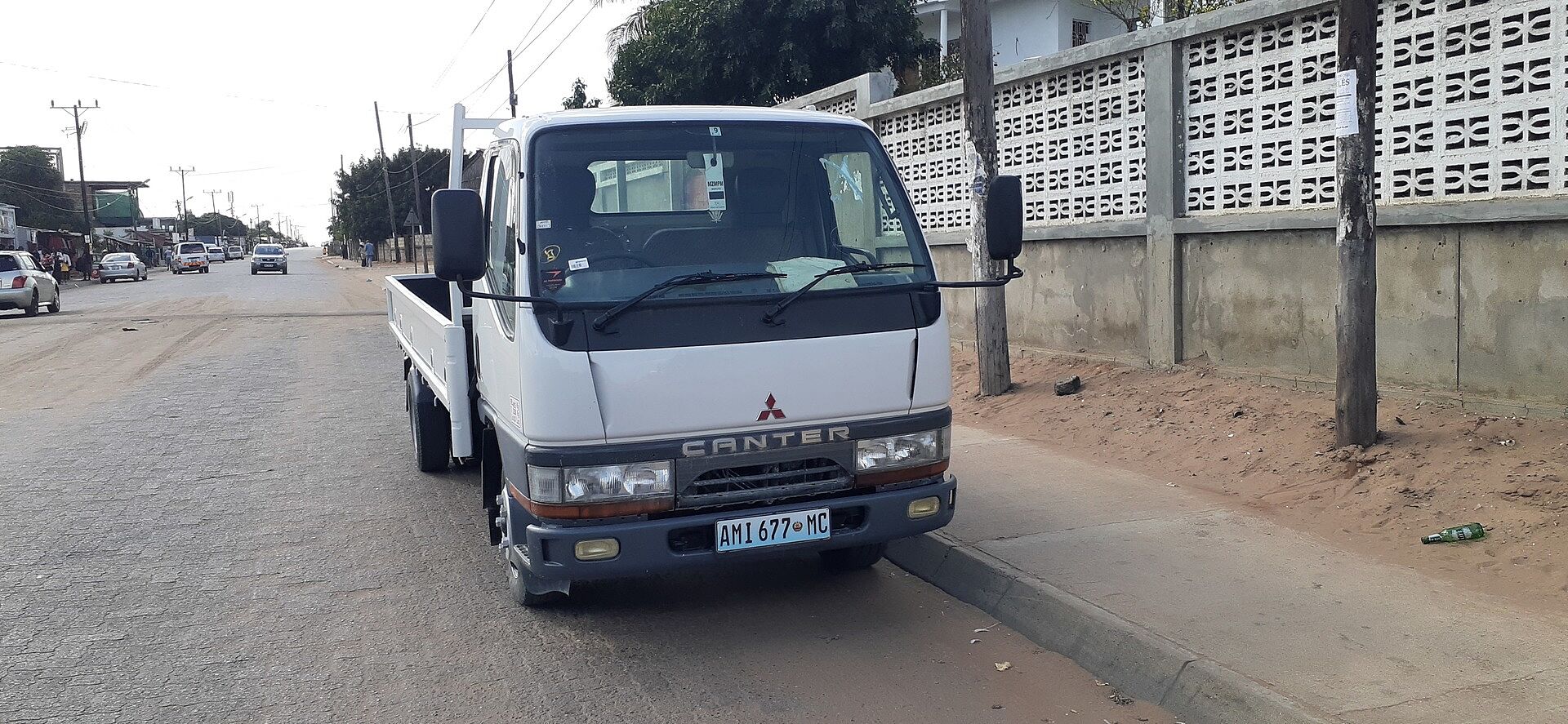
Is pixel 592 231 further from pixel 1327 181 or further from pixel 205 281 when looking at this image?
pixel 205 281

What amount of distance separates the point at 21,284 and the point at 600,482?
2525 centimetres

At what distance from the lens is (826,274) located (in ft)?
15.0

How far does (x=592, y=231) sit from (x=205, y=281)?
144ft

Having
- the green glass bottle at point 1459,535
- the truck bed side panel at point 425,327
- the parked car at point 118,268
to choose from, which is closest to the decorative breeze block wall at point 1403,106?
the green glass bottle at point 1459,535

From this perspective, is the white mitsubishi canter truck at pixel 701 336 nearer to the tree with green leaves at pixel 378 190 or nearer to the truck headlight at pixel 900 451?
the truck headlight at pixel 900 451

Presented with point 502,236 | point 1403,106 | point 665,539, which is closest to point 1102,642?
point 665,539

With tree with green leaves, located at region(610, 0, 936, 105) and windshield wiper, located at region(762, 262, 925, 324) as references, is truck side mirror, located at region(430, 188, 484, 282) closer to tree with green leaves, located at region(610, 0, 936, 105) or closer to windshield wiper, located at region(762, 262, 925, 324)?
windshield wiper, located at region(762, 262, 925, 324)

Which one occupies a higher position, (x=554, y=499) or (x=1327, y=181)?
(x=1327, y=181)

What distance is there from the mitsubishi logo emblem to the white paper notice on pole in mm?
3548

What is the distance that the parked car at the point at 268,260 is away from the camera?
5178 centimetres

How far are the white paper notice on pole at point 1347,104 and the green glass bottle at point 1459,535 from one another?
6.73 ft

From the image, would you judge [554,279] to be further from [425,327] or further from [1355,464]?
[1355,464]

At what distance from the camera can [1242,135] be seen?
7.77 metres

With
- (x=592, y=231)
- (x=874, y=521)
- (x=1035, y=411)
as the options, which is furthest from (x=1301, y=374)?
(x=592, y=231)
